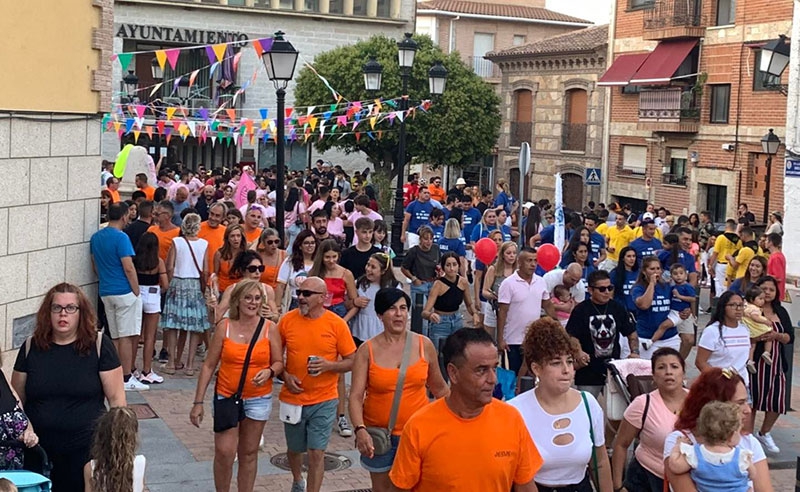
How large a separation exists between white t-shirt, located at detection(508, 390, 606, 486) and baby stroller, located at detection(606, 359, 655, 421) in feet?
8.06

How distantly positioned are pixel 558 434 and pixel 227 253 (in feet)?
20.6

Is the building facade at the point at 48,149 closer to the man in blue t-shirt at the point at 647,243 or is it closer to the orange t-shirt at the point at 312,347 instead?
the orange t-shirt at the point at 312,347

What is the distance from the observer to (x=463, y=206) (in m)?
20.8

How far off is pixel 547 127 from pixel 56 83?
33.9 metres

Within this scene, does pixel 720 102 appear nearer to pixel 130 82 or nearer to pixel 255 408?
pixel 130 82

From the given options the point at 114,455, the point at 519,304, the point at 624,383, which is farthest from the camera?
the point at 519,304

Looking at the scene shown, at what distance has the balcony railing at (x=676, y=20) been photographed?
32812 millimetres

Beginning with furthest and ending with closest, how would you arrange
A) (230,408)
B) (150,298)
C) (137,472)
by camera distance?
(150,298) < (230,408) < (137,472)

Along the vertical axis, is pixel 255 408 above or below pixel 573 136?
below

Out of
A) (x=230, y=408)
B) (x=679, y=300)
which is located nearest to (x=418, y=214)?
(x=679, y=300)

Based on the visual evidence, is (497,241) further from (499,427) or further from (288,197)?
(499,427)

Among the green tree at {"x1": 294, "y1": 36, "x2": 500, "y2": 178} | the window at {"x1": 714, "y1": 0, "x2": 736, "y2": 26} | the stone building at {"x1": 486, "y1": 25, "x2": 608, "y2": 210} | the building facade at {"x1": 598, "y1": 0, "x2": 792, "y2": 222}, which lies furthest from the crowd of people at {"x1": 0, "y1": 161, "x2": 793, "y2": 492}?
the green tree at {"x1": 294, "y1": 36, "x2": 500, "y2": 178}

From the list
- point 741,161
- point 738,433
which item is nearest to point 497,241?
point 738,433

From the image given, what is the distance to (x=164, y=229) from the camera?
12.1 meters
